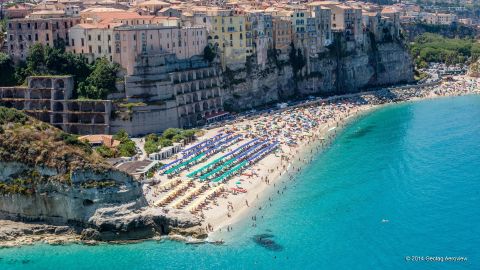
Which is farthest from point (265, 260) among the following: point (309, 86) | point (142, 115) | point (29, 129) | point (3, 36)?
point (309, 86)

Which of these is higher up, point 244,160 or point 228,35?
point 228,35

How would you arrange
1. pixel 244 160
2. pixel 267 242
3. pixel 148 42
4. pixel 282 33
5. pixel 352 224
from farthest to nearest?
pixel 282 33 → pixel 148 42 → pixel 244 160 → pixel 352 224 → pixel 267 242

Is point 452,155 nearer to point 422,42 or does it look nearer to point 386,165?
point 386,165

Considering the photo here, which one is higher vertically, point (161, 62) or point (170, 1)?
point (170, 1)

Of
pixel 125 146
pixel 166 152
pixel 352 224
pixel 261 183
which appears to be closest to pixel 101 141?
pixel 125 146

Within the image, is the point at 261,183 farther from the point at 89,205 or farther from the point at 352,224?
the point at 89,205

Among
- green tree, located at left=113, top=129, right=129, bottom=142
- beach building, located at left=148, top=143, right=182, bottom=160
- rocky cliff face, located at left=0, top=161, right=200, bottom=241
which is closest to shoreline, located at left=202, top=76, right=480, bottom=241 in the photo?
rocky cliff face, located at left=0, top=161, right=200, bottom=241

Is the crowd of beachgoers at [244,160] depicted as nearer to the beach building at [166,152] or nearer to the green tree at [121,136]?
the beach building at [166,152]

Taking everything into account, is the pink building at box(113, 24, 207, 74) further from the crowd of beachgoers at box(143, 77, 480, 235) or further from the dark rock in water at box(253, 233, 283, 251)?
the dark rock in water at box(253, 233, 283, 251)
